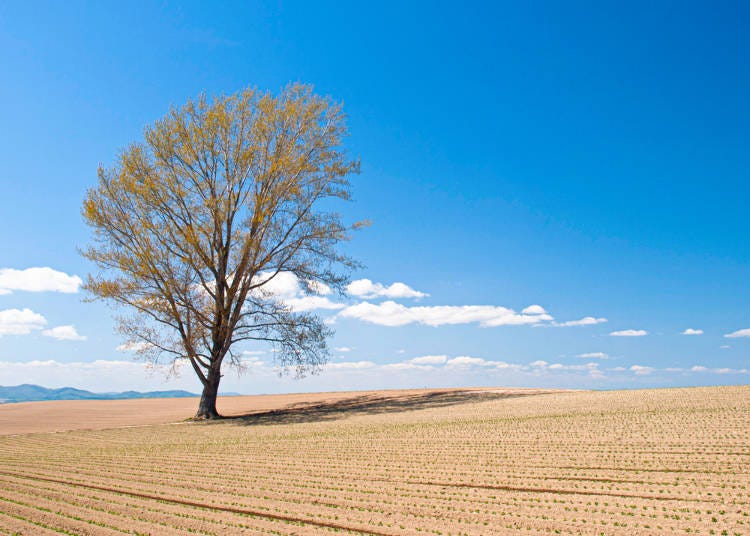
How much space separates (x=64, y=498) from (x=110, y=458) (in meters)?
5.91

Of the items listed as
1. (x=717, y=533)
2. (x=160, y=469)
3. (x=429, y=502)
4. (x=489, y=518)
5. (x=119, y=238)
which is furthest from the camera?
(x=119, y=238)

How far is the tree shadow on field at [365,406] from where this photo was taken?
27844 mm

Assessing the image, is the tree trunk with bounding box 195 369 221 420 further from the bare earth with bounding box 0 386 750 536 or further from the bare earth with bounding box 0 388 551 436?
the bare earth with bounding box 0 386 750 536

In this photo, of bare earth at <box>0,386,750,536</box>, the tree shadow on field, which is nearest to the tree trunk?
the tree shadow on field

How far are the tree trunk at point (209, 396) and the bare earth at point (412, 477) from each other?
7.18 metres

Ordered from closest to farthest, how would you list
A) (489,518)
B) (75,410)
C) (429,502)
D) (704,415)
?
(489,518)
(429,502)
(704,415)
(75,410)

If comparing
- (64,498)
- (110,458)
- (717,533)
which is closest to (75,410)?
(110,458)

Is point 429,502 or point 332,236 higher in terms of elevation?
point 332,236

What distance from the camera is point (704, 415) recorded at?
18828mm

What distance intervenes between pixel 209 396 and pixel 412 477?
21440 millimetres

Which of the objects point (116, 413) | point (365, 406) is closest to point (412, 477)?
point (365, 406)

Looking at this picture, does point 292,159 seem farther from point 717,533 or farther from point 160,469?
point 717,533

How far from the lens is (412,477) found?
11.5m

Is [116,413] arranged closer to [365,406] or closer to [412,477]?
[365,406]
